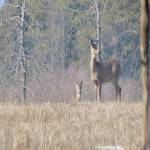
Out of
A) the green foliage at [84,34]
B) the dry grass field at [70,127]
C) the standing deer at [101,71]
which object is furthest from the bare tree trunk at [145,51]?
the green foliage at [84,34]

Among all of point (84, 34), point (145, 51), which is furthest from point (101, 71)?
point (84, 34)

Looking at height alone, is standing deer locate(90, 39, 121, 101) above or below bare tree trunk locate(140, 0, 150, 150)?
below

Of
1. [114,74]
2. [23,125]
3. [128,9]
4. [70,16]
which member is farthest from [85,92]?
[23,125]

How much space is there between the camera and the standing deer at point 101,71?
24281 mm

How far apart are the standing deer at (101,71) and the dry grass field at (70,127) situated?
6.85m

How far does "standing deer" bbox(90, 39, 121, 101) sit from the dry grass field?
6.85m

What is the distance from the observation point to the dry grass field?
35.2 ft

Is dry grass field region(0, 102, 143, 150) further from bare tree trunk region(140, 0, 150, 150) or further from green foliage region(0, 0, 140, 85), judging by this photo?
green foliage region(0, 0, 140, 85)

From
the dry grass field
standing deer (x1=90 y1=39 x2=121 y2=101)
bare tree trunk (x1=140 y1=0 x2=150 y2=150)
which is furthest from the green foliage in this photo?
bare tree trunk (x1=140 y1=0 x2=150 y2=150)

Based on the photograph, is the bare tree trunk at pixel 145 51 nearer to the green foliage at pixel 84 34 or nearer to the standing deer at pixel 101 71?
the standing deer at pixel 101 71

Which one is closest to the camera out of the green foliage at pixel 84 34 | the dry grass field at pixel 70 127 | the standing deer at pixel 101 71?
the dry grass field at pixel 70 127

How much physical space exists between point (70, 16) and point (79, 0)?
3.38m

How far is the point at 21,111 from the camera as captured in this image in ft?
51.0

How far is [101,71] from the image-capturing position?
81.7ft
